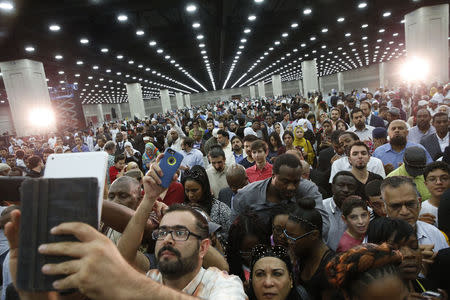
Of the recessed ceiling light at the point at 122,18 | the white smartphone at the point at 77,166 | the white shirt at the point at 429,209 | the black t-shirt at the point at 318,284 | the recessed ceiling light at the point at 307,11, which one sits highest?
the recessed ceiling light at the point at 307,11

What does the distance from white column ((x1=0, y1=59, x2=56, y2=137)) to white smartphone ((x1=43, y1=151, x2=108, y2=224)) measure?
1506 centimetres

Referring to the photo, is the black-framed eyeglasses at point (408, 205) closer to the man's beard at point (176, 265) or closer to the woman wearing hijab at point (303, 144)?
the man's beard at point (176, 265)

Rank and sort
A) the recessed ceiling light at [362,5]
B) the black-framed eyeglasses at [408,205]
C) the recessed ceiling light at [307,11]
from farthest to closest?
the recessed ceiling light at [362,5] → the recessed ceiling light at [307,11] → the black-framed eyeglasses at [408,205]

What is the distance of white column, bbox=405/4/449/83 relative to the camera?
49.1 ft

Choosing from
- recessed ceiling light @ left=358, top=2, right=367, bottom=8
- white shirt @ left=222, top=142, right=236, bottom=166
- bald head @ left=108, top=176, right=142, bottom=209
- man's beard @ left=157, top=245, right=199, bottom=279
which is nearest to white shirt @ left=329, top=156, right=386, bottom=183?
white shirt @ left=222, top=142, right=236, bottom=166

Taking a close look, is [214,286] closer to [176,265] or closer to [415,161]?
[176,265]

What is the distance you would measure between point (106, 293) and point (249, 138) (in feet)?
16.7

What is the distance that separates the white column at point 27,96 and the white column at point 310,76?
22.7 m

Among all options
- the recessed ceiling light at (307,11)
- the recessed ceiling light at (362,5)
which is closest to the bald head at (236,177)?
the recessed ceiling light at (307,11)

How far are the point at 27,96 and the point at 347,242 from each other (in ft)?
50.1

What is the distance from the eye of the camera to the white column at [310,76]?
2896 cm

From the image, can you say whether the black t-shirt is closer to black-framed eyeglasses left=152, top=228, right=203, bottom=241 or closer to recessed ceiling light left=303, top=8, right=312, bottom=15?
black-framed eyeglasses left=152, top=228, right=203, bottom=241

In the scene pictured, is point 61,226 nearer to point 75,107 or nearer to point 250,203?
point 250,203

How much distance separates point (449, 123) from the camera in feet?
18.6
